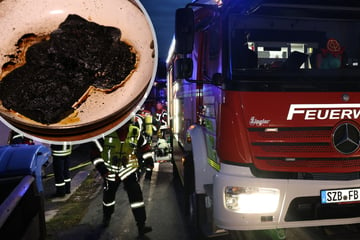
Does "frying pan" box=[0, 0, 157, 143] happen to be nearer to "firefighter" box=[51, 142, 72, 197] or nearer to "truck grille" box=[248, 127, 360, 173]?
"truck grille" box=[248, 127, 360, 173]

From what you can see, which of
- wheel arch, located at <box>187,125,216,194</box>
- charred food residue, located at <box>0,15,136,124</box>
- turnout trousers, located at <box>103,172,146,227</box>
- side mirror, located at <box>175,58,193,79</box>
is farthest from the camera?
turnout trousers, located at <box>103,172,146,227</box>

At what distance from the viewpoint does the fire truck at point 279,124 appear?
2549mm

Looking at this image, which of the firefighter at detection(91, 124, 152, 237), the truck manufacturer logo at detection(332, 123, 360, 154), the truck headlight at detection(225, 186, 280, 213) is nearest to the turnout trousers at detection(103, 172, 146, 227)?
the firefighter at detection(91, 124, 152, 237)

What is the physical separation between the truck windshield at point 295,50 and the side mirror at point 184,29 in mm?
358

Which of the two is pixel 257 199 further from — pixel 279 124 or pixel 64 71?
pixel 64 71

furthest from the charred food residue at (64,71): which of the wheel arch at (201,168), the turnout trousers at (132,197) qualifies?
the turnout trousers at (132,197)

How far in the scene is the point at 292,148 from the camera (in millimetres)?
2594

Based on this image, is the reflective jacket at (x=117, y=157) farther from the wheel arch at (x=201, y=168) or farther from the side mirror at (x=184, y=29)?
the side mirror at (x=184, y=29)

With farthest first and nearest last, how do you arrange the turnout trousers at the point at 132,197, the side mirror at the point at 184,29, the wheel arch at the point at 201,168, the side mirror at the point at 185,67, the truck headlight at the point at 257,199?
the turnout trousers at the point at 132,197
the wheel arch at the point at 201,168
the side mirror at the point at 185,67
the side mirror at the point at 184,29
the truck headlight at the point at 257,199

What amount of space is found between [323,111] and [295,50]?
69 centimetres

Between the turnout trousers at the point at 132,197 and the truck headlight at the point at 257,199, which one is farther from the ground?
the truck headlight at the point at 257,199

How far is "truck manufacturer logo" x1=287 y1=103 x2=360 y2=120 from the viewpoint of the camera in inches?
101

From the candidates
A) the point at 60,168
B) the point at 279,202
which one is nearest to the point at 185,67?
the point at 279,202

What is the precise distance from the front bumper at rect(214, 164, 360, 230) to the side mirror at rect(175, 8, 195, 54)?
1.12m
